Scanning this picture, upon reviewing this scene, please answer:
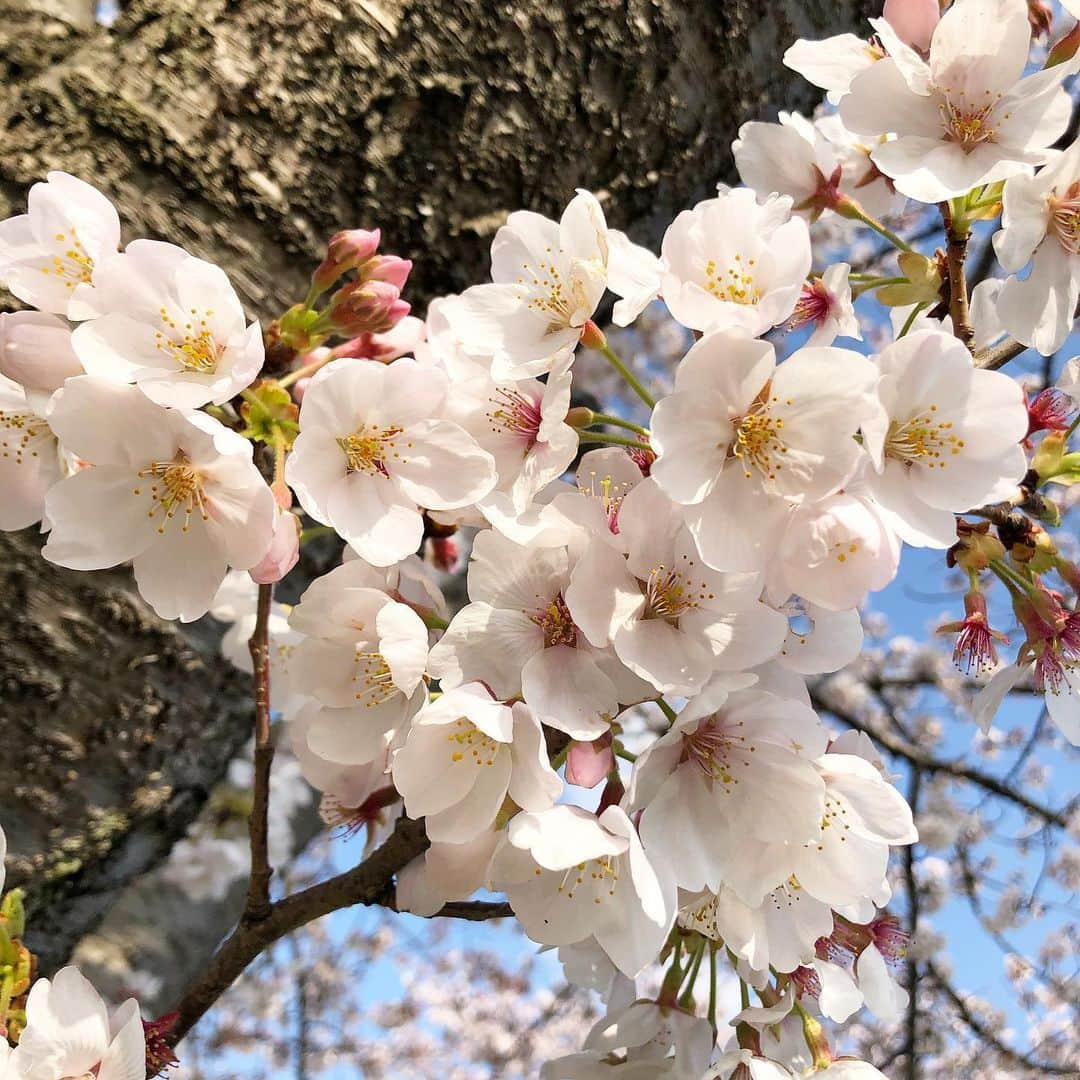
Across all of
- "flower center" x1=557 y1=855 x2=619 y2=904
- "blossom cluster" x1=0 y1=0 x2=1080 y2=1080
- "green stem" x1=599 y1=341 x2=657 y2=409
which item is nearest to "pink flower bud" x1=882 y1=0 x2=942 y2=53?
"blossom cluster" x1=0 y1=0 x2=1080 y2=1080

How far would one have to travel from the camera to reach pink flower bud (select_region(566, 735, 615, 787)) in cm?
83

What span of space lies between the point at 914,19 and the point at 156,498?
935 mm

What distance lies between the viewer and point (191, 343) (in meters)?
0.94

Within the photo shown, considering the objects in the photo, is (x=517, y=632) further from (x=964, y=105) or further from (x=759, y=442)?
(x=964, y=105)

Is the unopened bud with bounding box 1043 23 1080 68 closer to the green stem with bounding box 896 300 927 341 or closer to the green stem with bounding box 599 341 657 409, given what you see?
the green stem with bounding box 896 300 927 341

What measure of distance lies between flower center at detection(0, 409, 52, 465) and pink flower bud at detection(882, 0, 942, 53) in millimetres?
1005

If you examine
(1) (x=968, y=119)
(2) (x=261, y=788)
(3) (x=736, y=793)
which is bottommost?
(2) (x=261, y=788)

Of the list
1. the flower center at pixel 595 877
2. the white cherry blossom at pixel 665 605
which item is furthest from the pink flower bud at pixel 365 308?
the flower center at pixel 595 877

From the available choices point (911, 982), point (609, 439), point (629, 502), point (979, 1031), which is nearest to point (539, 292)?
point (609, 439)

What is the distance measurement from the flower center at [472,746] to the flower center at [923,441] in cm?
45

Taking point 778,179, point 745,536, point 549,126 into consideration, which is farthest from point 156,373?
point 549,126

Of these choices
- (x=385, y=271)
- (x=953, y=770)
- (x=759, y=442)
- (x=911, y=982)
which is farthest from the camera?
(x=953, y=770)

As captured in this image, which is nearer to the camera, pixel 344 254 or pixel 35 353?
pixel 35 353

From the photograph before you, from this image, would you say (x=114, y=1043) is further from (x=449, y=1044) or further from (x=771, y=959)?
(x=449, y=1044)
